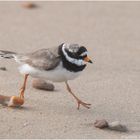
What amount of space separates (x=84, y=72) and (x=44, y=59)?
52.5 inches

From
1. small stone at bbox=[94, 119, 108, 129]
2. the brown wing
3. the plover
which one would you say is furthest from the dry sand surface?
the brown wing

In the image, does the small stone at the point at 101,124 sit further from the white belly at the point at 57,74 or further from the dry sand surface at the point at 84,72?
the white belly at the point at 57,74

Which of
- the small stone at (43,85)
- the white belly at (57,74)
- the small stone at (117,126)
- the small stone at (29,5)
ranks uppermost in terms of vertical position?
the small stone at (29,5)

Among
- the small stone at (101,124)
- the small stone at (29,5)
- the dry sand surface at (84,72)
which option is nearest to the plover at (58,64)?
the dry sand surface at (84,72)

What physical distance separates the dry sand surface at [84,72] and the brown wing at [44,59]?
41cm

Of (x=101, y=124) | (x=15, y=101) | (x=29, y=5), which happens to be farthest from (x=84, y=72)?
(x=29, y=5)

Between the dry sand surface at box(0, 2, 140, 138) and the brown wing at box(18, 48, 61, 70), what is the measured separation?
0.41 meters

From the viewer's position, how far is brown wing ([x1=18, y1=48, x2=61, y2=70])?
244 inches

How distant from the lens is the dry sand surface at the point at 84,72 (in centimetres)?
571

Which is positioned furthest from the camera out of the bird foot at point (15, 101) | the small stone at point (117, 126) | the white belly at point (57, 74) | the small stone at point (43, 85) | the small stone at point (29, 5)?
the small stone at point (29, 5)

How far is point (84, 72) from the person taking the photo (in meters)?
7.53

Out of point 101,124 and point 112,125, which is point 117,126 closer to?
point 112,125

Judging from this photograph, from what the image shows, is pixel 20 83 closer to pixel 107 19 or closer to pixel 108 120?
pixel 108 120

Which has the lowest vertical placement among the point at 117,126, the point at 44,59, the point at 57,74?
the point at 117,126
